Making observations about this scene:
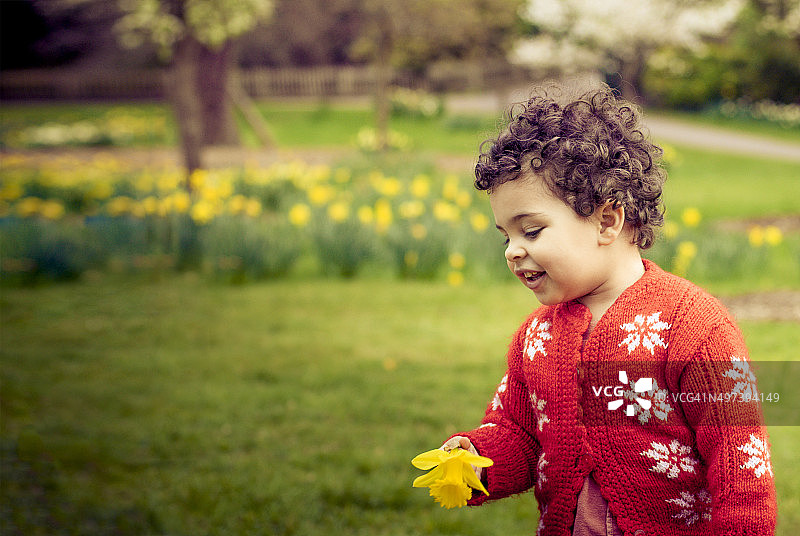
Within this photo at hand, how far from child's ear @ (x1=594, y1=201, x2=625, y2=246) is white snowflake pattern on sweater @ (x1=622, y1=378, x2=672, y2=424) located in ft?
0.86

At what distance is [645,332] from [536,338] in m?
0.23

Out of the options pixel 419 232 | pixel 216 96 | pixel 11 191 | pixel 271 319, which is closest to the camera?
pixel 271 319

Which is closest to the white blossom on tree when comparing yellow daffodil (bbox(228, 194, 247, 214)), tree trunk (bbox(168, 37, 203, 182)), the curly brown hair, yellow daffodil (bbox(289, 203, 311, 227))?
tree trunk (bbox(168, 37, 203, 182))

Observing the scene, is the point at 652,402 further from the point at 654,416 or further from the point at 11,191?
the point at 11,191

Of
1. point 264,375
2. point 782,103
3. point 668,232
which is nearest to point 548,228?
point 264,375

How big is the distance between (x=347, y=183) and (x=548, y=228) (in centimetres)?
701

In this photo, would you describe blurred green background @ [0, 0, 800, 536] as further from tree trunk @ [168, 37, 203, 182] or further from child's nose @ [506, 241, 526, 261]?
child's nose @ [506, 241, 526, 261]

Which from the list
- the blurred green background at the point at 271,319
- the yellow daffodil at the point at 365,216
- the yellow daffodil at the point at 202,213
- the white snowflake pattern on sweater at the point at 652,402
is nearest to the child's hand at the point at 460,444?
the white snowflake pattern on sweater at the point at 652,402

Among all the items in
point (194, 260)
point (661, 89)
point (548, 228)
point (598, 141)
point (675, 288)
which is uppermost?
point (661, 89)

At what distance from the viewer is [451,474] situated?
1423 mm

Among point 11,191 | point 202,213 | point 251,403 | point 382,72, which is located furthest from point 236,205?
point 382,72

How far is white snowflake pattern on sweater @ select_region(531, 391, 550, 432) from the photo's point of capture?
1.49 m

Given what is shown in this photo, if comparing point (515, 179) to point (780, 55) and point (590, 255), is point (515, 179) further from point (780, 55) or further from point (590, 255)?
point (780, 55)

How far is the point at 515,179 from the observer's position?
141 centimetres
